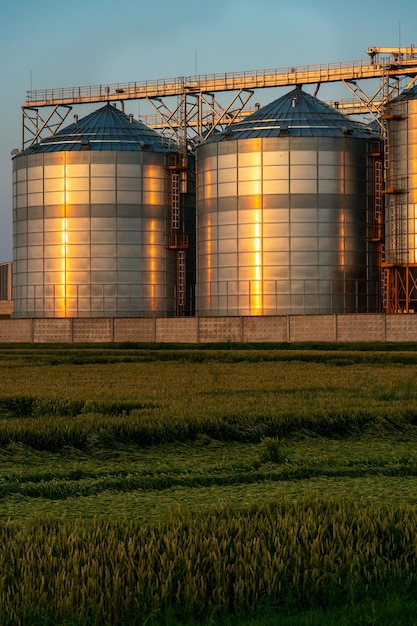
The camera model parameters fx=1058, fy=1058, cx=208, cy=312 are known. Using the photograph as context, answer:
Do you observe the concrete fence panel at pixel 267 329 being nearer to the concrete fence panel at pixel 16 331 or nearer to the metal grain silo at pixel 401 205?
the metal grain silo at pixel 401 205

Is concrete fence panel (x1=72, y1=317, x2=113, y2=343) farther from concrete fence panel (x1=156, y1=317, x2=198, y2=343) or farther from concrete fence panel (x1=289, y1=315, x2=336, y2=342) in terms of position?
concrete fence panel (x1=289, y1=315, x2=336, y2=342)

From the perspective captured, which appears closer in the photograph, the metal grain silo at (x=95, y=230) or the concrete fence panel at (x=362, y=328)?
the concrete fence panel at (x=362, y=328)

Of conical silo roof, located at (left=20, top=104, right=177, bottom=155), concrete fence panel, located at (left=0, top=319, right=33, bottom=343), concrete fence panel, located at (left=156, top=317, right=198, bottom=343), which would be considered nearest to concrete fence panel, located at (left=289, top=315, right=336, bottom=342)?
concrete fence panel, located at (left=156, top=317, right=198, bottom=343)

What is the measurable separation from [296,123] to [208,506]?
73.6 m

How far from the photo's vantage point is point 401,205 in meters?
78.8

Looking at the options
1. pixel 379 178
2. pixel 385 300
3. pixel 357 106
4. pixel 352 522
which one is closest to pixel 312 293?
pixel 385 300

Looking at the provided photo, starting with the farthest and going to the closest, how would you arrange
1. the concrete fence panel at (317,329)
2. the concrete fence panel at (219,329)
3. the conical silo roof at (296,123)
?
the conical silo roof at (296,123) < the concrete fence panel at (219,329) < the concrete fence panel at (317,329)

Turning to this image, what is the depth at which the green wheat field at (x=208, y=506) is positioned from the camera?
8.91 m

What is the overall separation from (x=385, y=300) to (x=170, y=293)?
63.4ft

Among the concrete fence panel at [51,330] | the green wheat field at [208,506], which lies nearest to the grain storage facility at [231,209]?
the concrete fence panel at [51,330]

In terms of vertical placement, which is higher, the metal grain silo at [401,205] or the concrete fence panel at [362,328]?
the metal grain silo at [401,205]

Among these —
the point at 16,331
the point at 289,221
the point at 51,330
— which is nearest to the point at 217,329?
the point at 51,330

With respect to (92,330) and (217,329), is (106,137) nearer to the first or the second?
(92,330)

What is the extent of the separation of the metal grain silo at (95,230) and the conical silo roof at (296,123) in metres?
8.37
